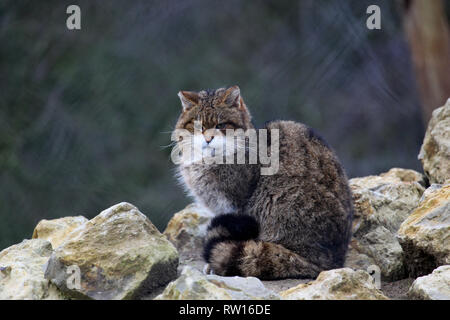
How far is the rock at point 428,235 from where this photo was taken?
7.50 ft

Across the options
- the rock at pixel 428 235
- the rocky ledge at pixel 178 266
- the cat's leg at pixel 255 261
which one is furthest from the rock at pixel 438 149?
the cat's leg at pixel 255 261

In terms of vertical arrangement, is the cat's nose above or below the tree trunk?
below

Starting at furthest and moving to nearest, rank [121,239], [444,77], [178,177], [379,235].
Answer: [444,77] < [178,177] < [379,235] < [121,239]

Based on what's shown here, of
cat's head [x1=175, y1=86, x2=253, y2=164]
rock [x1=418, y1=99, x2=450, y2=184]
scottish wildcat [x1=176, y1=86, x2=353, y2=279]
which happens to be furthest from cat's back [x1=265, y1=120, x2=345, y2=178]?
rock [x1=418, y1=99, x2=450, y2=184]

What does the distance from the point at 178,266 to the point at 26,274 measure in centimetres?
58

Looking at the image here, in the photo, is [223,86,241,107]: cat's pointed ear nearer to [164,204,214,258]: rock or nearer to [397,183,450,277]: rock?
[164,204,214,258]: rock

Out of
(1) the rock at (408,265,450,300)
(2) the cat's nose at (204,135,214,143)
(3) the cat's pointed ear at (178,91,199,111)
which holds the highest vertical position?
(3) the cat's pointed ear at (178,91,199,111)

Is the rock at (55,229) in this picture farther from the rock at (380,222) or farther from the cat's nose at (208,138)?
the rock at (380,222)

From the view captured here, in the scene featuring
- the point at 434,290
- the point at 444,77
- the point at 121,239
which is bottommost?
the point at 434,290

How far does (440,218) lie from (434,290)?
404 mm

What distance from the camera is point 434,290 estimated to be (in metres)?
2.03

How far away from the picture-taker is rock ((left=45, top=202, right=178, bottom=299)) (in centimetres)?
205

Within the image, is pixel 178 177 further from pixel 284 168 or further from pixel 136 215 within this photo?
pixel 136 215

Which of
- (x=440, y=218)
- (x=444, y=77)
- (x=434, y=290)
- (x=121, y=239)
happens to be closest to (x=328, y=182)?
(x=440, y=218)
